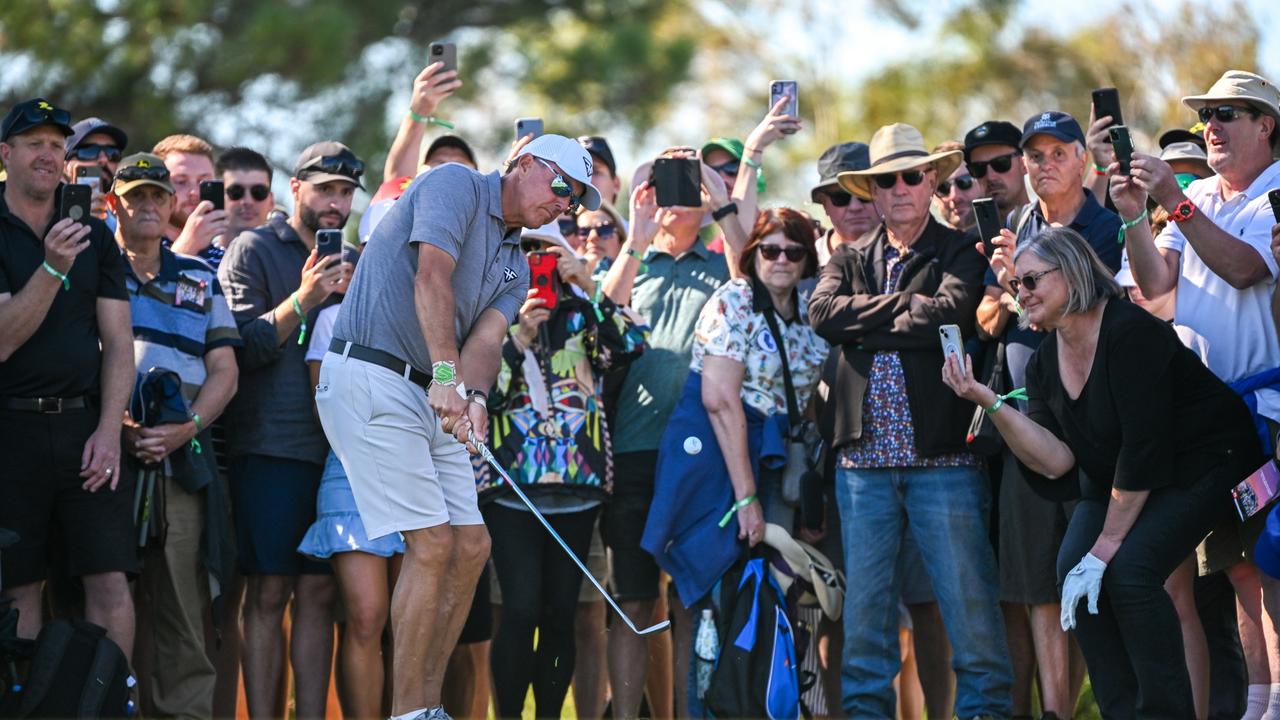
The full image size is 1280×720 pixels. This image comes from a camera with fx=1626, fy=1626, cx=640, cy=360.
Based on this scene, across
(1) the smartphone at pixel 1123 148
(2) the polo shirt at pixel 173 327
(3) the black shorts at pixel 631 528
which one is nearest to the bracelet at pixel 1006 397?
(1) the smartphone at pixel 1123 148

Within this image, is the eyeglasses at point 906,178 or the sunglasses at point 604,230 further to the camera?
the sunglasses at point 604,230

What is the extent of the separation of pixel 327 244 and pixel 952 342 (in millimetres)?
2619

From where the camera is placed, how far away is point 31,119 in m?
6.36

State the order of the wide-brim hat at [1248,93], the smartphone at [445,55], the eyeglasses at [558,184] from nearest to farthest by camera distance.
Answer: the eyeglasses at [558,184] < the wide-brim hat at [1248,93] < the smartphone at [445,55]

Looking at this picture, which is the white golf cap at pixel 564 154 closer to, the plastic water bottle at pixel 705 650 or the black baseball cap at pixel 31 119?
the black baseball cap at pixel 31 119

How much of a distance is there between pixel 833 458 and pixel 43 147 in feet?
11.4

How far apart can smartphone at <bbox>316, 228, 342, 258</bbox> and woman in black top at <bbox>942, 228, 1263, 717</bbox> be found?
2.79 metres

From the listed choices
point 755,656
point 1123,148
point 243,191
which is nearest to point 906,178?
point 1123,148

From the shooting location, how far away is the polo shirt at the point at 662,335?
295 inches

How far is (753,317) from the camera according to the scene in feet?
23.8

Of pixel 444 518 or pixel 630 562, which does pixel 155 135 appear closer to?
pixel 630 562

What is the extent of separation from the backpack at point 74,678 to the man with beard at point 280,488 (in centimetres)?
85

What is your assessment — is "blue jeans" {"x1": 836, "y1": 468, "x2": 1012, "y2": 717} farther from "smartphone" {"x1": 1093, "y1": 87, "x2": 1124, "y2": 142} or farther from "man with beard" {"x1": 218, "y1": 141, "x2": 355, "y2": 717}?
"man with beard" {"x1": 218, "y1": 141, "x2": 355, "y2": 717}

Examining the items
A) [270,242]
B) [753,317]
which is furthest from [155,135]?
[753,317]
